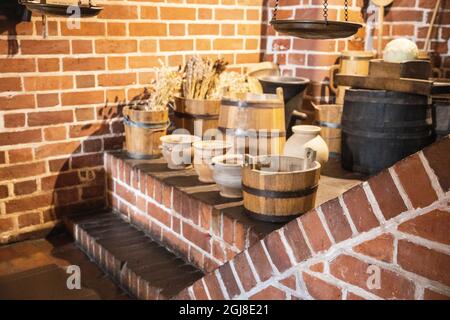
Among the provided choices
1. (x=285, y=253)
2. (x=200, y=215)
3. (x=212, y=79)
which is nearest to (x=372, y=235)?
(x=285, y=253)

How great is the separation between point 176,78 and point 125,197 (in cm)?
82

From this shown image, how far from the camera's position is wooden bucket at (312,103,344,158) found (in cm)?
304

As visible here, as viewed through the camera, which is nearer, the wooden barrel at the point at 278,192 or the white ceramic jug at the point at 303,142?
the wooden barrel at the point at 278,192

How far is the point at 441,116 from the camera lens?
2.82m

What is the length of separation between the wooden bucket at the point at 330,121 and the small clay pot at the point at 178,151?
0.79m

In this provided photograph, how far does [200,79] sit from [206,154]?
746 millimetres

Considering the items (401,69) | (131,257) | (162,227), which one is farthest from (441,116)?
(131,257)

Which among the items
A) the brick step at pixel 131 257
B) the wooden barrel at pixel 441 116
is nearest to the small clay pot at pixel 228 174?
the brick step at pixel 131 257

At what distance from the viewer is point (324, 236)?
156 cm

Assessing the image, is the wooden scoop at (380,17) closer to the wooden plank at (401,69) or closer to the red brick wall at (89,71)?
the red brick wall at (89,71)

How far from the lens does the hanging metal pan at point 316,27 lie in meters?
2.09

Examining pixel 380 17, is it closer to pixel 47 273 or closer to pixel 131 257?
pixel 131 257

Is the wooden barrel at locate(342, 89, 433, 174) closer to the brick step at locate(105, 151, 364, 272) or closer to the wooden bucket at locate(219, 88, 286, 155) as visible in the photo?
the brick step at locate(105, 151, 364, 272)

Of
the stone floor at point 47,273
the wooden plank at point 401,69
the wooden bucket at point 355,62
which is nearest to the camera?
the stone floor at point 47,273
